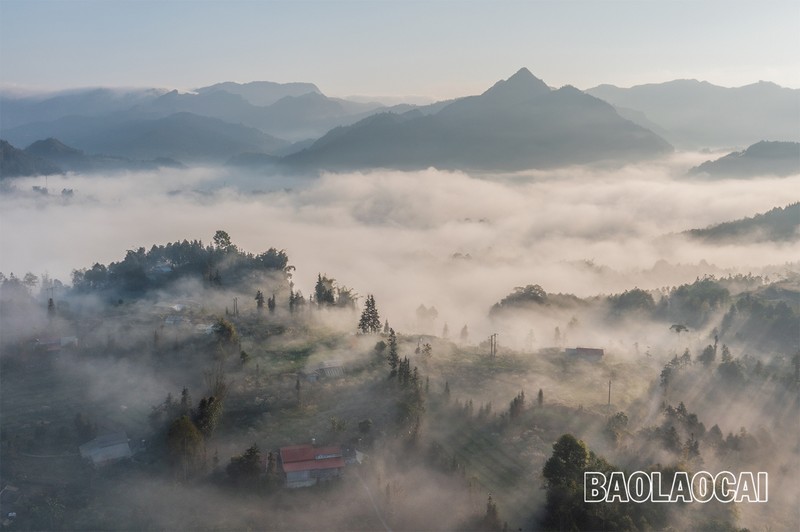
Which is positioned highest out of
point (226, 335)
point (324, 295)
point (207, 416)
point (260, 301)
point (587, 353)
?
point (260, 301)

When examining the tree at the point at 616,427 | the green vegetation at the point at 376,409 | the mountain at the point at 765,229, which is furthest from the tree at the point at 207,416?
the mountain at the point at 765,229

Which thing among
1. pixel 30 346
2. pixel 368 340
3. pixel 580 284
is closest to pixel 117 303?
pixel 30 346

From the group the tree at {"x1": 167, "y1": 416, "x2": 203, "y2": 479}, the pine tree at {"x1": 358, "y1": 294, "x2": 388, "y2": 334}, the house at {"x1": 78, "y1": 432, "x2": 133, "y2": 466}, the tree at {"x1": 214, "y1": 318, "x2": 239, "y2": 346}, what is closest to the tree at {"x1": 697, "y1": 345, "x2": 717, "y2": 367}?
the pine tree at {"x1": 358, "y1": 294, "x2": 388, "y2": 334}

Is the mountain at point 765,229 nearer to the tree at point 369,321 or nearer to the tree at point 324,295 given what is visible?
the tree at point 324,295

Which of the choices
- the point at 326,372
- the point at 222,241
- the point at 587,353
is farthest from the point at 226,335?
the point at 222,241

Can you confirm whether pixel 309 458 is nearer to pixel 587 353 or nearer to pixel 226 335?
pixel 226 335
